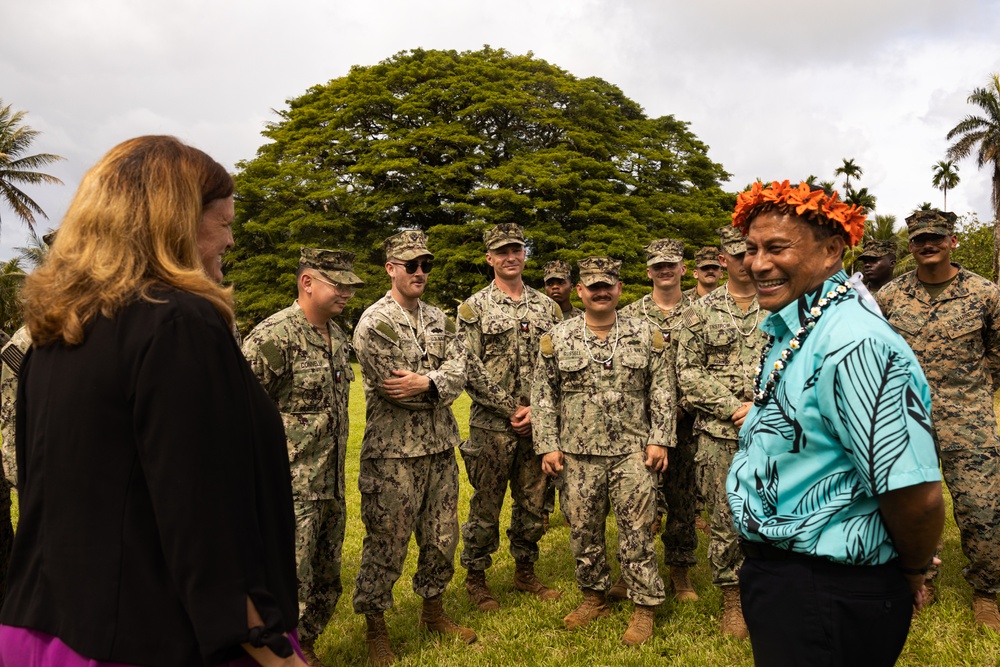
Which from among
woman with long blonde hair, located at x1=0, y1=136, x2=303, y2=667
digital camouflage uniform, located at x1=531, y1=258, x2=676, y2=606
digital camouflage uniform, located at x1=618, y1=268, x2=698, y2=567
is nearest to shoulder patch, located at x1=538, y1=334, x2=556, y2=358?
digital camouflage uniform, located at x1=531, y1=258, x2=676, y2=606

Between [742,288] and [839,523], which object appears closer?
[839,523]

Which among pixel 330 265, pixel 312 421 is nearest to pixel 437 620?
pixel 312 421

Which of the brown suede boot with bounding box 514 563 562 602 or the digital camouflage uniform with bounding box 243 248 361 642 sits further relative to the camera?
the brown suede boot with bounding box 514 563 562 602

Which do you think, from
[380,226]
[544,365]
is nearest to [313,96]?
[380,226]

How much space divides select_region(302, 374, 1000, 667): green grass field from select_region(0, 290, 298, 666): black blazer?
11.6 feet

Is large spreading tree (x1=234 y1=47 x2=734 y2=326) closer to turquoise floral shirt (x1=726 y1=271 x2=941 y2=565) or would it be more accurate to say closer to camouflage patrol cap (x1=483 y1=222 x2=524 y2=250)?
camouflage patrol cap (x1=483 y1=222 x2=524 y2=250)

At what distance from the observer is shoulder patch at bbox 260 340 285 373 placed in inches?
176

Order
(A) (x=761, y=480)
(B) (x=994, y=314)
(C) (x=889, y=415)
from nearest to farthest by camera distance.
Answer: (C) (x=889, y=415) < (A) (x=761, y=480) < (B) (x=994, y=314)

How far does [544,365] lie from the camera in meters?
5.57

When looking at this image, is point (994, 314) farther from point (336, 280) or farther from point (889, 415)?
point (336, 280)

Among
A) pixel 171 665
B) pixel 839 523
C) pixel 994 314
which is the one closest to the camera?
pixel 171 665

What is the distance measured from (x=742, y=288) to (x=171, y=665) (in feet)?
16.0

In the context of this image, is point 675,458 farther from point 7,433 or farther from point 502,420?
point 7,433

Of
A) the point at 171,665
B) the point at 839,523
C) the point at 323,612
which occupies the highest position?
the point at 839,523
